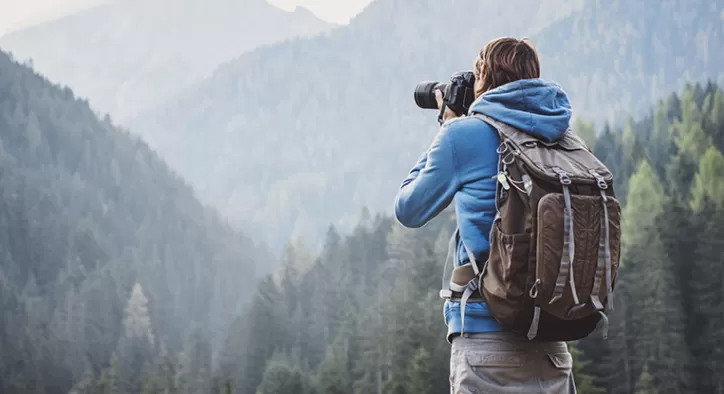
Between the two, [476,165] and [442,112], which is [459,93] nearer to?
[442,112]

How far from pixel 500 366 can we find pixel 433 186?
0.60m

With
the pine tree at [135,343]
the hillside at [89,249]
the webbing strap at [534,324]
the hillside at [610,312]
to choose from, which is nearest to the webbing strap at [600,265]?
the webbing strap at [534,324]

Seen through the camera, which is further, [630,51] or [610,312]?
[630,51]

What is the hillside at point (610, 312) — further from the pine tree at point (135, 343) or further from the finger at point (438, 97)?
the finger at point (438, 97)

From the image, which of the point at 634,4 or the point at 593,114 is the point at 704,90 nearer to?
the point at 593,114

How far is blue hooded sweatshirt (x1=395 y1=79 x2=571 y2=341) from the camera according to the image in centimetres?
268

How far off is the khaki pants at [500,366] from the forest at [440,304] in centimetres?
3480

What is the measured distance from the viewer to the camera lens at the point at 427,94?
10.4ft

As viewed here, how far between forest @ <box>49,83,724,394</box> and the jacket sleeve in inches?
1374

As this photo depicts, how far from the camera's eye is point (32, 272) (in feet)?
289

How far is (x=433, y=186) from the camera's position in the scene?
2.73 m

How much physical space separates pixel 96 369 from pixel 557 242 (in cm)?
7050

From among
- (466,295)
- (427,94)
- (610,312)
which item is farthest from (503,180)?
(610,312)

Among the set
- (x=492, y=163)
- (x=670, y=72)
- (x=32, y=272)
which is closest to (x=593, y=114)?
(x=670, y=72)
